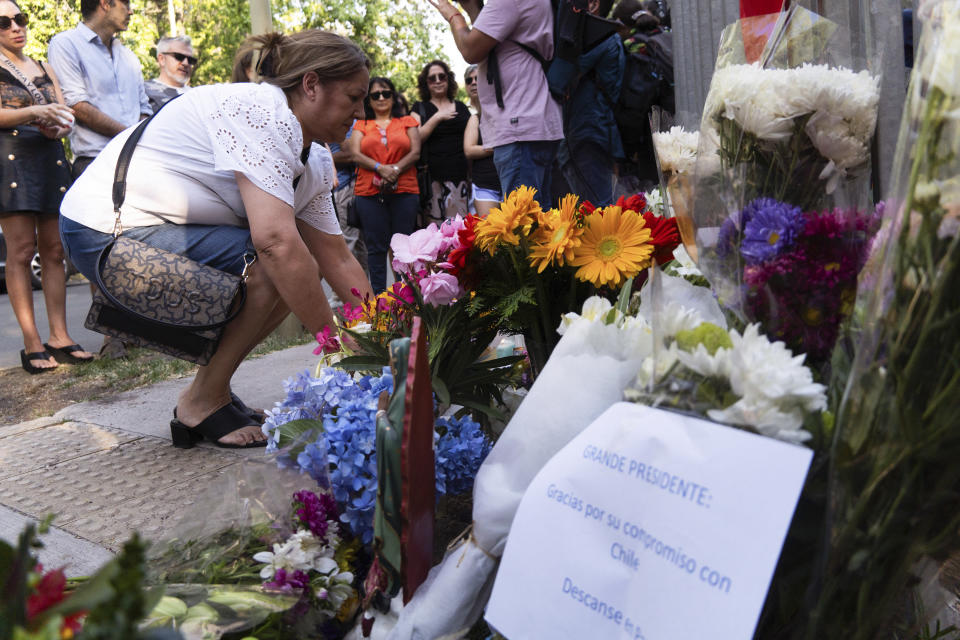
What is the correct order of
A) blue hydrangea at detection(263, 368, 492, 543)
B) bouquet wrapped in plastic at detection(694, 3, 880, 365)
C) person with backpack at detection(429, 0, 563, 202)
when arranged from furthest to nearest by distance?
person with backpack at detection(429, 0, 563, 202)
blue hydrangea at detection(263, 368, 492, 543)
bouquet wrapped in plastic at detection(694, 3, 880, 365)

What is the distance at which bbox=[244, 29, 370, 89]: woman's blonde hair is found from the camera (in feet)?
8.48

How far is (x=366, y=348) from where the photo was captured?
68.0 inches

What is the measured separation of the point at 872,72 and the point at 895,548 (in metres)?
0.78

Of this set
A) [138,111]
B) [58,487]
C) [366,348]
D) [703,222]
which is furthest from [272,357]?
[703,222]

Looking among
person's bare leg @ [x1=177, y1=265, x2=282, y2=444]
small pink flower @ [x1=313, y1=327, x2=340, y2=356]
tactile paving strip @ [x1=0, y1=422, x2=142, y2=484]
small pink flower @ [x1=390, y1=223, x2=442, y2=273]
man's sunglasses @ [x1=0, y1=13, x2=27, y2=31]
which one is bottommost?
tactile paving strip @ [x1=0, y1=422, x2=142, y2=484]

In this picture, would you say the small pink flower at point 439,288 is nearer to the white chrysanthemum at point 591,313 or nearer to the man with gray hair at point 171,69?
the white chrysanthemum at point 591,313

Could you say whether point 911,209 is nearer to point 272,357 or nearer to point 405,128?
point 272,357

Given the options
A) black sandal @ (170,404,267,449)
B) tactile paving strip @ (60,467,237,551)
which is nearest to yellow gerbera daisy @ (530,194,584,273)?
tactile paving strip @ (60,467,237,551)

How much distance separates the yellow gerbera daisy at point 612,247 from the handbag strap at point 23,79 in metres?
3.48

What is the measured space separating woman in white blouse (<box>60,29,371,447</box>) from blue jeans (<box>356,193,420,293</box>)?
235cm

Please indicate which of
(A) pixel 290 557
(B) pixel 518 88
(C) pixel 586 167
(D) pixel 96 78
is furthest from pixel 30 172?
(A) pixel 290 557

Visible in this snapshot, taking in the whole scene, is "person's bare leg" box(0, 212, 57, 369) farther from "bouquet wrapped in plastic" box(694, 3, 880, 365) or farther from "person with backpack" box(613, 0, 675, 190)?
"bouquet wrapped in plastic" box(694, 3, 880, 365)

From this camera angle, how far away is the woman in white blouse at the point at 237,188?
244cm

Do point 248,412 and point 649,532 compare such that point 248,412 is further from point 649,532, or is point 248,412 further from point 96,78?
point 96,78
